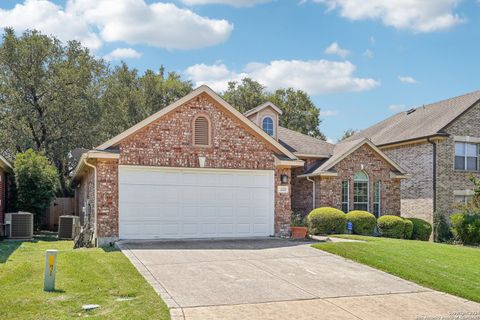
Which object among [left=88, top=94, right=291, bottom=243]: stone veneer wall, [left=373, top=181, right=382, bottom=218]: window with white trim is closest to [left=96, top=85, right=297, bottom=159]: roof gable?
[left=88, top=94, right=291, bottom=243]: stone veneer wall

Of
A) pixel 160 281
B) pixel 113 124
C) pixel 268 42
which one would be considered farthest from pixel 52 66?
pixel 160 281

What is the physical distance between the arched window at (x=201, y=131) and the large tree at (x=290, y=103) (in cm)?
2933

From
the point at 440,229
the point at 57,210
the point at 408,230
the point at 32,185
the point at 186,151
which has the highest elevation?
the point at 186,151

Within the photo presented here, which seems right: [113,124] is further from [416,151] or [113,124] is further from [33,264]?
[33,264]

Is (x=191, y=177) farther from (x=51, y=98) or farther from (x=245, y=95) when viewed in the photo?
(x=245, y=95)

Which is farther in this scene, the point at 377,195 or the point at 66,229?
the point at 377,195

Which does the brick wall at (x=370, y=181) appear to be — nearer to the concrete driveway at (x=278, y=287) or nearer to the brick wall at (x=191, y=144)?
the brick wall at (x=191, y=144)

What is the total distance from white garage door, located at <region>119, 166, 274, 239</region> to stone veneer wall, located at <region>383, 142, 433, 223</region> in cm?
1136

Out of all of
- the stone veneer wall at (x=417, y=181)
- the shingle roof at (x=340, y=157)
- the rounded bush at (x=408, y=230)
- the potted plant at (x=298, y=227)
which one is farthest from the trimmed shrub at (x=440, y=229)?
the potted plant at (x=298, y=227)

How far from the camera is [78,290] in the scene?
8945mm

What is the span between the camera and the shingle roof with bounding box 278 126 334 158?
77.5 feet

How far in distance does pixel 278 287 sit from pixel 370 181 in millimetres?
14068

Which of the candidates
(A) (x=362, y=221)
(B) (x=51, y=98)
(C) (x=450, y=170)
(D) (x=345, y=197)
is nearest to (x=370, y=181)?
(D) (x=345, y=197)

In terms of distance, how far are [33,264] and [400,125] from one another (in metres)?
23.3
